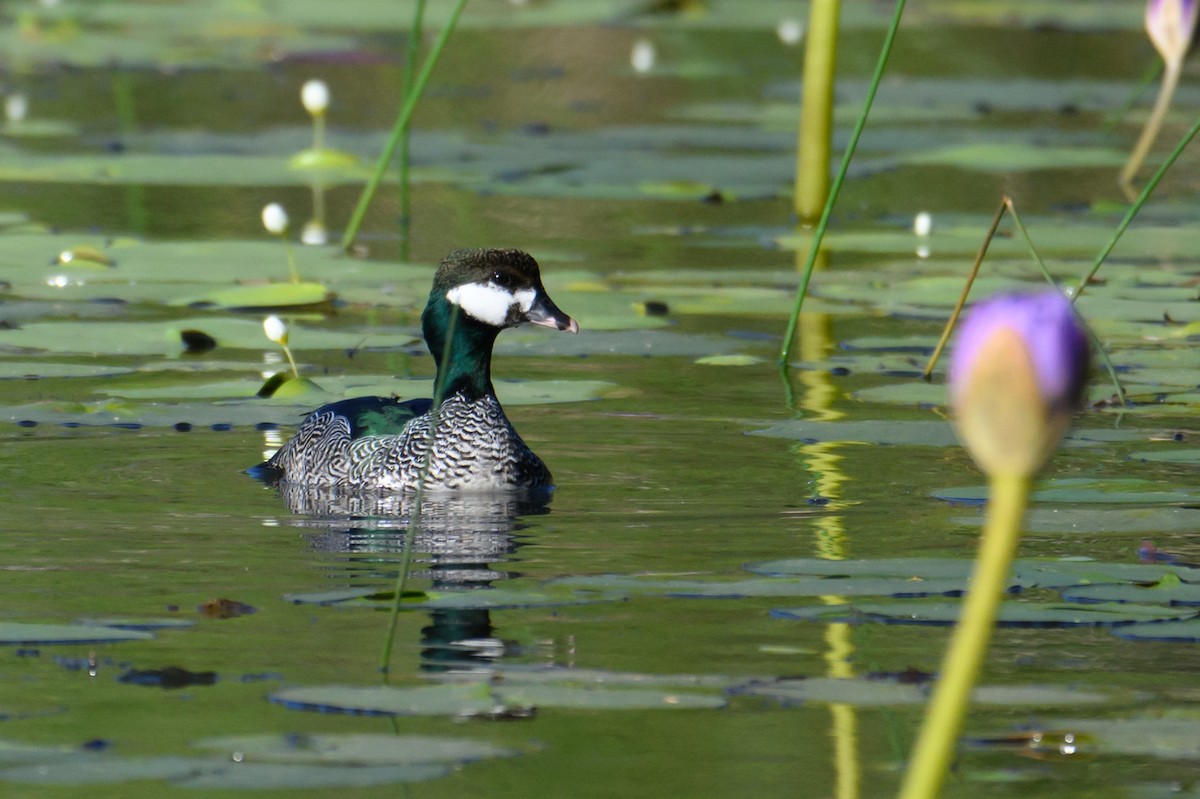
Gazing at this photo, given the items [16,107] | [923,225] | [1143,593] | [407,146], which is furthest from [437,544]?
[16,107]

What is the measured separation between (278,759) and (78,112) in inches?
579

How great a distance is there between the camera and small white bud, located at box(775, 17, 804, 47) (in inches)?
900

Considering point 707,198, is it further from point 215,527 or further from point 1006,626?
point 1006,626

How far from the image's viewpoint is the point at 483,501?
7.41 metres

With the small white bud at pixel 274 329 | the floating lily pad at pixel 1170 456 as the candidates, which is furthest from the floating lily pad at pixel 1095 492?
the small white bud at pixel 274 329

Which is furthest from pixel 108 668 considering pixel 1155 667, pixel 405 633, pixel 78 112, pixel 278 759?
pixel 78 112

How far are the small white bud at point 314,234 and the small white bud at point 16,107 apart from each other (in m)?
4.99

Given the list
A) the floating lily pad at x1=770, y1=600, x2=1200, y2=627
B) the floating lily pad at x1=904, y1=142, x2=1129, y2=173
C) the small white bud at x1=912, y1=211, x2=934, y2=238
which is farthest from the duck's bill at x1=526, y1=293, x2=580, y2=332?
the floating lily pad at x1=904, y1=142, x2=1129, y2=173

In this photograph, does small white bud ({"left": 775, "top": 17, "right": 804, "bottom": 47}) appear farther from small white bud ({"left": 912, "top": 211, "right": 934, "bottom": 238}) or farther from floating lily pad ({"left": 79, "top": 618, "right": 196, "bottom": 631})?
floating lily pad ({"left": 79, "top": 618, "right": 196, "bottom": 631})

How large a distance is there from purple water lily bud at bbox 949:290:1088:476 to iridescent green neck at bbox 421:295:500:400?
5280 mm

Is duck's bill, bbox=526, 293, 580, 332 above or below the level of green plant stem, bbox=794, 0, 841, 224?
below

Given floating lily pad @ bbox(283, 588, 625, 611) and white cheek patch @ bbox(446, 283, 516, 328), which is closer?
floating lily pad @ bbox(283, 588, 625, 611)

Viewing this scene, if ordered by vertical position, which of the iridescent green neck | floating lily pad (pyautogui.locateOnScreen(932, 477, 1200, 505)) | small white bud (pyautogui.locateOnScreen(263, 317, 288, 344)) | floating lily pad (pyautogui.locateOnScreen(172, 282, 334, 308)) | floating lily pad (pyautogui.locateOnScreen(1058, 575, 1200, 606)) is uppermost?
floating lily pad (pyautogui.locateOnScreen(172, 282, 334, 308))

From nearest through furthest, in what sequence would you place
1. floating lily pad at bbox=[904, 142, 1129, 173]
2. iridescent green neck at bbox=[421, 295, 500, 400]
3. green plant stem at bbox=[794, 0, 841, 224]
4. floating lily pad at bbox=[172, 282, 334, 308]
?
iridescent green neck at bbox=[421, 295, 500, 400] → floating lily pad at bbox=[172, 282, 334, 308] → green plant stem at bbox=[794, 0, 841, 224] → floating lily pad at bbox=[904, 142, 1129, 173]
